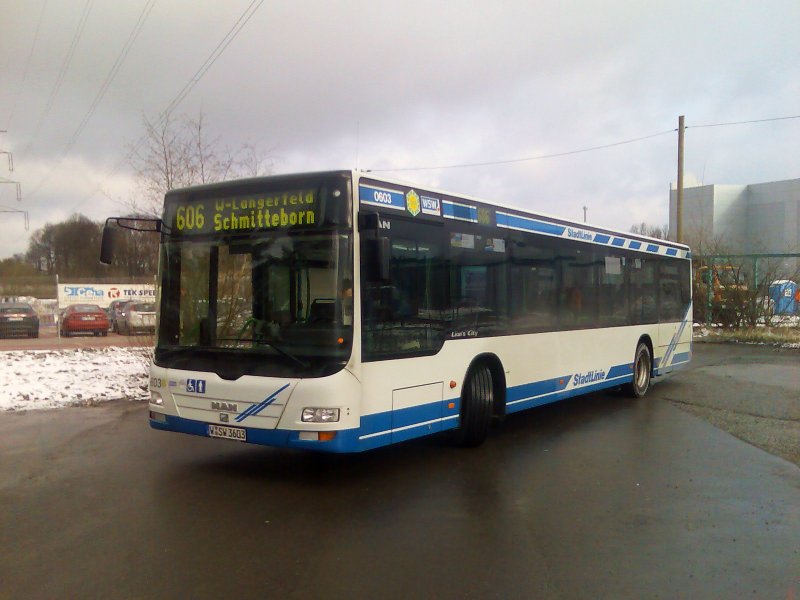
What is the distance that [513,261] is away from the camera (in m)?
8.90

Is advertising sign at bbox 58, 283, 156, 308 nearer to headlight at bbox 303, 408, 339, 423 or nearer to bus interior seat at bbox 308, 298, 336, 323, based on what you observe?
bus interior seat at bbox 308, 298, 336, 323

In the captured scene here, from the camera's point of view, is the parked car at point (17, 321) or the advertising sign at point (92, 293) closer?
the parked car at point (17, 321)

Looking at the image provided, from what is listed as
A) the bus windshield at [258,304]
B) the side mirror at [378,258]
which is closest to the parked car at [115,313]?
the bus windshield at [258,304]

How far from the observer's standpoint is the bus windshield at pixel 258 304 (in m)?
6.16

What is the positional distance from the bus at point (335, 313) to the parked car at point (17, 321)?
838 inches

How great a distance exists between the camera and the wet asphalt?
14.5ft

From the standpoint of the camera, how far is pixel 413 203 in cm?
720

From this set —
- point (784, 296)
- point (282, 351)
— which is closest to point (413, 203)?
point (282, 351)

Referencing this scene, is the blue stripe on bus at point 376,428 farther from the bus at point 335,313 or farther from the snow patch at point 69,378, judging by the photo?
the snow patch at point 69,378

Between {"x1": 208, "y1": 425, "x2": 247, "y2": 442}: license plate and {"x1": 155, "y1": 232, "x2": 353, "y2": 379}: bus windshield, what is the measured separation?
0.52 meters

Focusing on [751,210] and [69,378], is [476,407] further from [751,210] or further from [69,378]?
[751,210]

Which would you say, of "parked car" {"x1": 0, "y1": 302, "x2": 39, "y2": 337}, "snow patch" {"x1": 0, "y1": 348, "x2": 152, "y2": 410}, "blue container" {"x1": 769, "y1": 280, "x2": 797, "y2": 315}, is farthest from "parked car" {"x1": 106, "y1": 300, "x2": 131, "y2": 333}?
"blue container" {"x1": 769, "y1": 280, "x2": 797, "y2": 315}

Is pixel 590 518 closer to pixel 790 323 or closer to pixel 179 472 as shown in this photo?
pixel 179 472

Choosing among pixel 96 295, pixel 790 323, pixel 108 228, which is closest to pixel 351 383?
pixel 108 228
